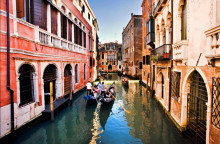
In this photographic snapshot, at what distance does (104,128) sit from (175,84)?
150 inches

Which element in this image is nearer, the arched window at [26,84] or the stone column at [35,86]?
the arched window at [26,84]

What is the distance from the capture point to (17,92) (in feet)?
15.5

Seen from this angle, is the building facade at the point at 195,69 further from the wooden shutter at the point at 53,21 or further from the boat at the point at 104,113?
the wooden shutter at the point at 53,21

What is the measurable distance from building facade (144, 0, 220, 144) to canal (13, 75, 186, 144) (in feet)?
2.51

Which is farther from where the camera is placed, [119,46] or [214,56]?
[119,46]

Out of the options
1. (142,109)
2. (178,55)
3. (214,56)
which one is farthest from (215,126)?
(142,109)

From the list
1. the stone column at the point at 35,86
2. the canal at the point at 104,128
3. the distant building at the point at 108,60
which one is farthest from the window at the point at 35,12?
the distant building at the point at 108,60

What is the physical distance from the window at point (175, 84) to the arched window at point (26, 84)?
643 centimetres

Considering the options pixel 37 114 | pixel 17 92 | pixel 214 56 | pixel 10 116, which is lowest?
pixel 37 114

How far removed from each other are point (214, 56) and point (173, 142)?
3.35 metres

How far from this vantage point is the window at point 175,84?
5.66m

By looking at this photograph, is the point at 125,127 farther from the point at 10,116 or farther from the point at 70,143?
the point at 10,116

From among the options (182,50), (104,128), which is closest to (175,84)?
(182,50)

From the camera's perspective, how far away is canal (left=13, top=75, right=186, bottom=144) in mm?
4891
